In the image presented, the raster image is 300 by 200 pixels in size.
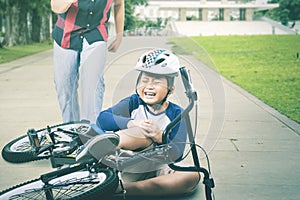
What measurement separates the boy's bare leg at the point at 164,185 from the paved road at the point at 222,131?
14 centimetres

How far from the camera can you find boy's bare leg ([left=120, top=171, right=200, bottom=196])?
4.20m

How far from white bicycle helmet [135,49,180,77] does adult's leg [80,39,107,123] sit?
95 cm

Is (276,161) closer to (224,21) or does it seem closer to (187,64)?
(187,64)

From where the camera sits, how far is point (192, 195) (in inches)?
176

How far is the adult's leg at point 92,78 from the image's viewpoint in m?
4.87

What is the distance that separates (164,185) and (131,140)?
0.57 m

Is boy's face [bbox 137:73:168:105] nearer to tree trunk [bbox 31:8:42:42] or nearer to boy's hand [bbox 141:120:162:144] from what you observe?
boy's hand [bbox 141:120:162:144]

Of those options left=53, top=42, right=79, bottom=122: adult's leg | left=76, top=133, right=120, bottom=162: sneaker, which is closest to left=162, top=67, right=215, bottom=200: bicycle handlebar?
left=76, top=133, right=120, bottom=162: sneaker

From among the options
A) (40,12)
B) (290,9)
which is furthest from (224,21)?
(40,12)

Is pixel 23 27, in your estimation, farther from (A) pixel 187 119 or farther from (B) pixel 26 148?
(A) pixel 187 119

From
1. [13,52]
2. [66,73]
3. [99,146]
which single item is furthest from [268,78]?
[13,52]

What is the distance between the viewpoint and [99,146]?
141 inches

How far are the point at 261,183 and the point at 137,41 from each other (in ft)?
5.45

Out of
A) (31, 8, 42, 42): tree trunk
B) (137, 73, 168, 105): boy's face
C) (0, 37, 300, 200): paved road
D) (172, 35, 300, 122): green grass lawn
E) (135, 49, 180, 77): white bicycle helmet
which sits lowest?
(31, 8, 42, 42): tree trunk
